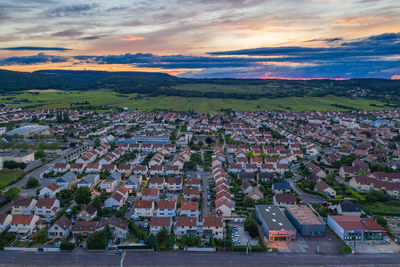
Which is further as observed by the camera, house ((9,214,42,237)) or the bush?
house ((9,214,42,237))

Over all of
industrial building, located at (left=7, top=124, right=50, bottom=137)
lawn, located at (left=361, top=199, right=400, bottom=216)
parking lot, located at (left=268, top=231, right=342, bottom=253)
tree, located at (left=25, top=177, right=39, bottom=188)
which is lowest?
lawn, located at (left=361, top=199, right=400, bottom=216)

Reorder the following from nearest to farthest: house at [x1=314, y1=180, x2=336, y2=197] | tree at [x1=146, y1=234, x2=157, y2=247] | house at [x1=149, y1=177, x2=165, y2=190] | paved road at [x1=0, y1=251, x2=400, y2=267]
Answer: paved road at [x1=0, y1=251, x2=400, y2=267] → tree at [x1=146, y1=234, x2=157, y2=247] → house at [x1=314, y1=180, x2=336, y2=197] → house at [x1=149, y1=177, x2=165, y2=190]

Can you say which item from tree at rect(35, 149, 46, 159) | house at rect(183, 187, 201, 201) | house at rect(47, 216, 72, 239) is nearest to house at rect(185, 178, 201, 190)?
house at rect(183, 187, 201, 201)

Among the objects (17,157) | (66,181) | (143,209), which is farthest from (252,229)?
(17,157)

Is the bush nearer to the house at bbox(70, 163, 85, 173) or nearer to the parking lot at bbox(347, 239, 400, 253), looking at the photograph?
the house at bbox(70, 163, 85, 173)

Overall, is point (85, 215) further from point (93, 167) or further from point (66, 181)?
point (93, 167)

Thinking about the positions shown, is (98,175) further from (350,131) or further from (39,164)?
(350,131)

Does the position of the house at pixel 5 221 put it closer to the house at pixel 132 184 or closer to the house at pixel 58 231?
the house at pixel 58 231

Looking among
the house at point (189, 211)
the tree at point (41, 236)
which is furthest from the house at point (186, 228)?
the tree at point (41, 236)
